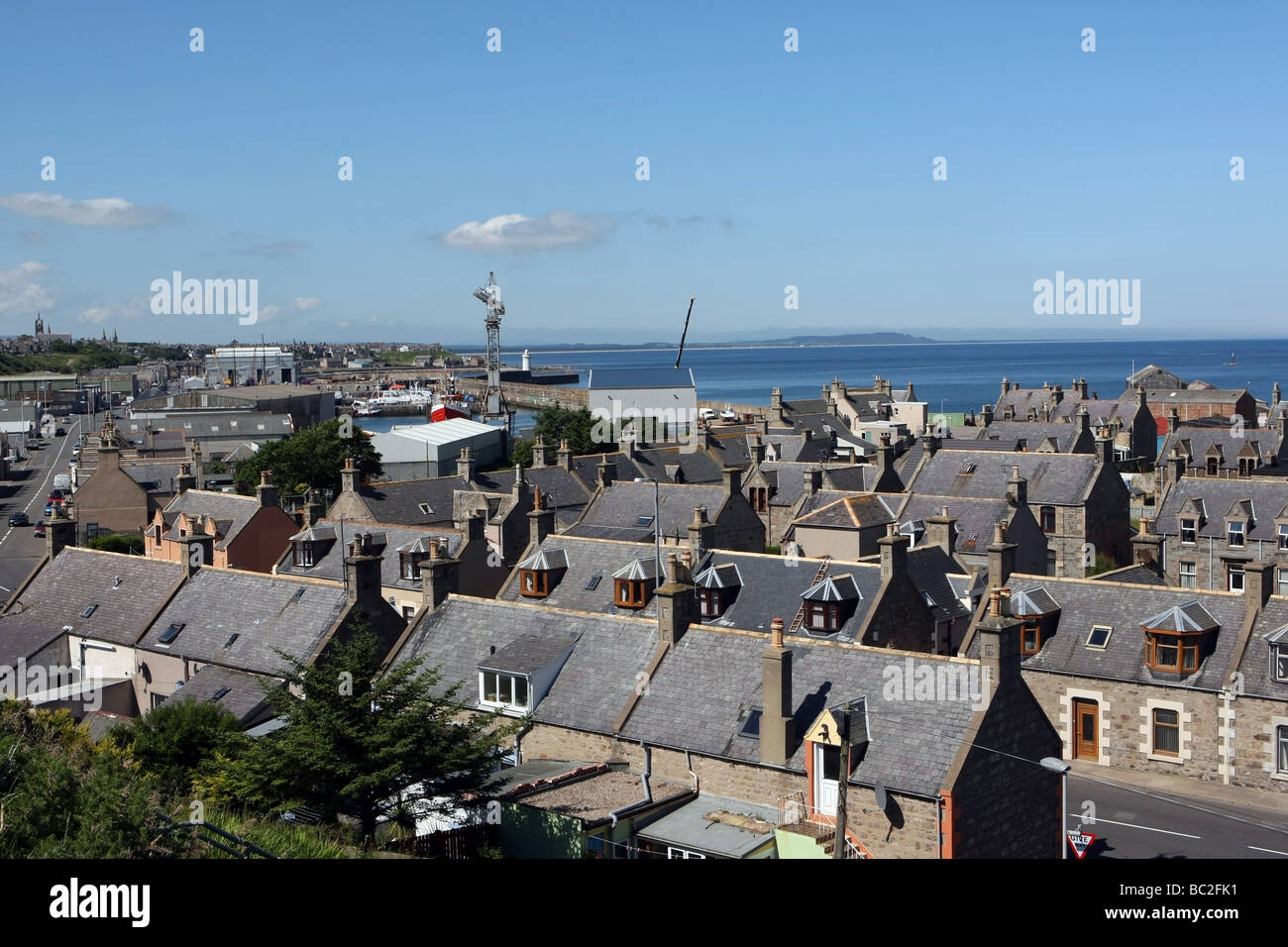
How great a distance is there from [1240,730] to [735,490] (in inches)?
953

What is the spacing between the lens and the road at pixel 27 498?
7050 cm

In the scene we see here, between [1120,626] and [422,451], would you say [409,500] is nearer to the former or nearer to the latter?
[1120,626]

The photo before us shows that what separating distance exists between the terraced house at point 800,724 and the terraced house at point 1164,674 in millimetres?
10827

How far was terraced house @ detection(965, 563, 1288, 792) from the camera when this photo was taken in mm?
33438

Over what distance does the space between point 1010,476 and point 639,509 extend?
61.9 feet

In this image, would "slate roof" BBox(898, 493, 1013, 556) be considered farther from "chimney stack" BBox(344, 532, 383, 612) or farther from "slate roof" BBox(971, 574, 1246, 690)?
"chimney stack" BBox(344, 532, 383, 612)

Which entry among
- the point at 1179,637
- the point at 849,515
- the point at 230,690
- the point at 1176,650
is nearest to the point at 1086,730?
the point at 1176,650

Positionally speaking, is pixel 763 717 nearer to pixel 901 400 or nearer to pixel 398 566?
pixel 398 566

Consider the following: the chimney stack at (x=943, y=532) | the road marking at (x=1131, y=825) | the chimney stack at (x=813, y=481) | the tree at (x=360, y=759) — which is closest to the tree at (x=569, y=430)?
the chimney stack at (x=813, y=481)

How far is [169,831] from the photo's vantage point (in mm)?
13305

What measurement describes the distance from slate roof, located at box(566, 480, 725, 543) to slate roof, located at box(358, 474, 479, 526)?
7313 mm

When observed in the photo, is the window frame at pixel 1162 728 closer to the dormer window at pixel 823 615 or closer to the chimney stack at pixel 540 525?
the dormer window at pixel 823 615

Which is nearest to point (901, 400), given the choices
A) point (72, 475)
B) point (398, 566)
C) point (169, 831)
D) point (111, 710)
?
point (72, 475)
